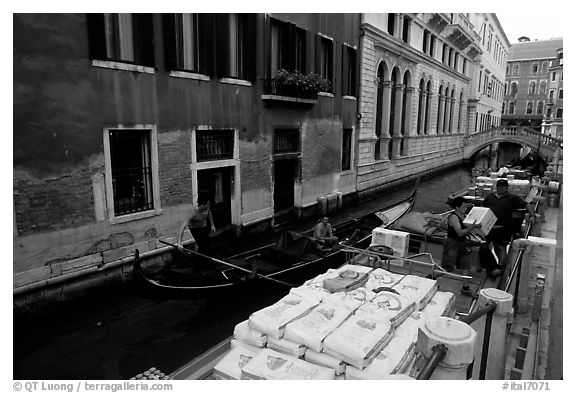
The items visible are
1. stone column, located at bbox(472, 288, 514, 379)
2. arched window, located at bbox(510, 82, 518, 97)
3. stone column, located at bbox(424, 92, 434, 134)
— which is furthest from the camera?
arched window, located at bbox(510, 82, 518, 97)

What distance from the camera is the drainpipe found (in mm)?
5449

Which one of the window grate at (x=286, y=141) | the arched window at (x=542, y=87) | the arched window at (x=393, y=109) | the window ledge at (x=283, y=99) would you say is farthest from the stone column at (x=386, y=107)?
the arched window at (x=542, y=87)

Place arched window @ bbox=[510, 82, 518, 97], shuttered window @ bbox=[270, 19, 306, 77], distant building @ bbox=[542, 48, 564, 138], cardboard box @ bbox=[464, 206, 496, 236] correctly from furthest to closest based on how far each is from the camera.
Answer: arched window @ bbox=[510, 82, 518, 97], distant building @ bbox=[542, 48, 564, 138], shuttered window @ bbox=[270, 19, 306, 77], cardboard box @ bbox=[464, 206, 496, 236]

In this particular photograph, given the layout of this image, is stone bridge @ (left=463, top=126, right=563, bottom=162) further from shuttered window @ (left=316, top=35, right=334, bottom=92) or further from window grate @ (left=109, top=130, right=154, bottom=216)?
window grate @ (left=109, top=130, right=154, bottom=216)

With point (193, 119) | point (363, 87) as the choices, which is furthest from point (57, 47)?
point (363, 87)

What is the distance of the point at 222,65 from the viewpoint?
809cm

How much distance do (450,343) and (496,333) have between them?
1.27 meters

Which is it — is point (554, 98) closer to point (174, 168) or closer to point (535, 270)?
point (535, 270)

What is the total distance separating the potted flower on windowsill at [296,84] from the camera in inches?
368

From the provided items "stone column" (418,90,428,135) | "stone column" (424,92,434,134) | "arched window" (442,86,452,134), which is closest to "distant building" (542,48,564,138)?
"arched window" (442,86,452,134)

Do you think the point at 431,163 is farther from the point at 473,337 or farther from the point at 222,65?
the point at 473,337

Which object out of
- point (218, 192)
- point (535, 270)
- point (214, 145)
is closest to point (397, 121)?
point (218, 192)

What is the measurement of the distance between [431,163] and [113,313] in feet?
66.3

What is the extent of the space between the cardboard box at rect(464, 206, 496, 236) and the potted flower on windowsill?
583cm
